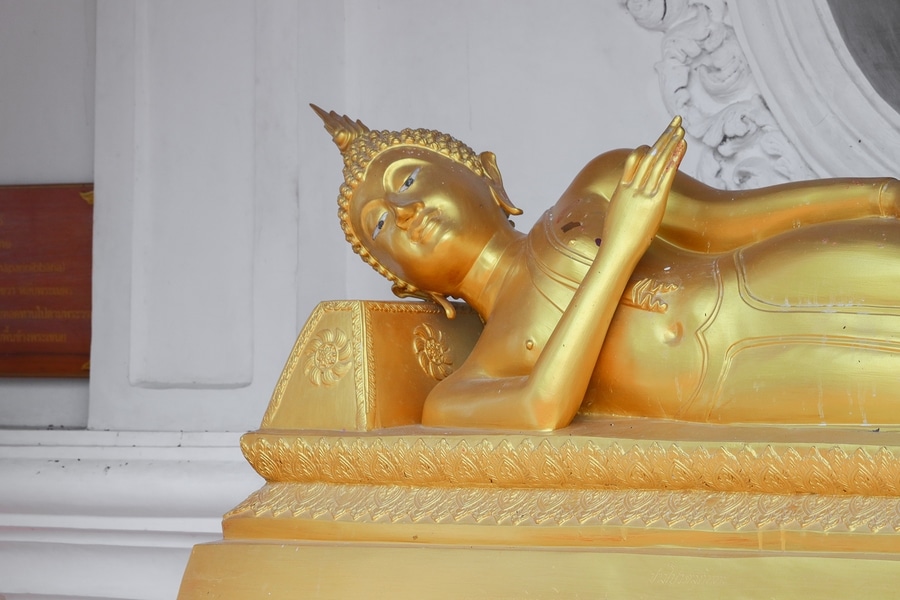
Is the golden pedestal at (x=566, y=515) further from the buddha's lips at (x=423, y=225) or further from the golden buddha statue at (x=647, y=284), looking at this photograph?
the buddha's lips at (x=423, y=225)

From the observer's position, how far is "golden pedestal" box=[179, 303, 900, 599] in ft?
5.73

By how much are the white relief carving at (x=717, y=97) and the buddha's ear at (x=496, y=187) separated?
0.85 meters

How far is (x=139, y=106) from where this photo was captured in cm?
339

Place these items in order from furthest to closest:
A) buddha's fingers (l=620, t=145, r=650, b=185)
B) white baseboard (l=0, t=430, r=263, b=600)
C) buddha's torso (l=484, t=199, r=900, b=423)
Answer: white baseboard (l=0, t=430, r=263, b=600) < buddha's fingers (l=620, t=145, r=650, b=185) < buddha's torso (l=484, t=199, r=900, b=423)

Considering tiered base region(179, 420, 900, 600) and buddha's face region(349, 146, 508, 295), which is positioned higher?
buddha's face region(349, 146, 508, 295)


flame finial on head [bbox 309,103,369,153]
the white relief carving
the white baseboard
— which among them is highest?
the white relief carving

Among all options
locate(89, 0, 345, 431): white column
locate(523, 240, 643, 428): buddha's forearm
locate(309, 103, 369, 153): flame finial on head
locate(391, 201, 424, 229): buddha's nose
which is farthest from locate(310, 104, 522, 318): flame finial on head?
locate(89, 0, 345, 431): white column

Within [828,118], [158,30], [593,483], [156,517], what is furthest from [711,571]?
[158,30]

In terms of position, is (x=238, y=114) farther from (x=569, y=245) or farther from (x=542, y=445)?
(x=542, y=445)

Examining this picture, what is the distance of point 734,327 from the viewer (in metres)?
2.06

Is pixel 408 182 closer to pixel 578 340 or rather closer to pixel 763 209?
pixel 578 340

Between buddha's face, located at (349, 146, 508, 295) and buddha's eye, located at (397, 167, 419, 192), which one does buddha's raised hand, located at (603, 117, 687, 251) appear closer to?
buddha's face, located at (349, 146, 508, 295)

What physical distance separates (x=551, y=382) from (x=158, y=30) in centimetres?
202

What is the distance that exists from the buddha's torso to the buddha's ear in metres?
0.21
